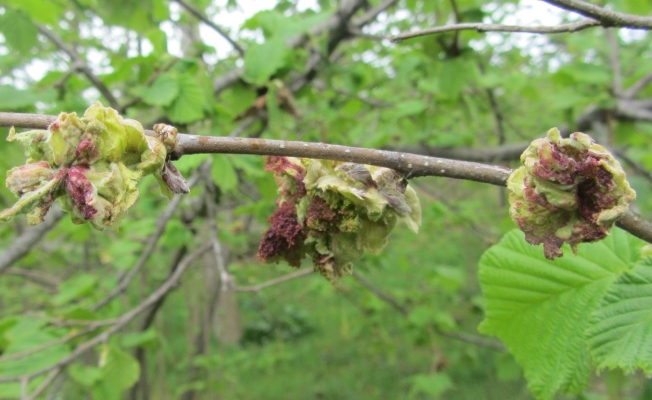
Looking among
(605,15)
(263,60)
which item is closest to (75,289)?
(263,60)

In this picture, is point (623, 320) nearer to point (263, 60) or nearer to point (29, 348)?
point (263, 60)

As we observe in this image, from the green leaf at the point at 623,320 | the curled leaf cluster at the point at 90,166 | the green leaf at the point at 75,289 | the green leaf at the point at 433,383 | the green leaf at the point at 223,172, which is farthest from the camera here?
the green leaf at the point at 433,383

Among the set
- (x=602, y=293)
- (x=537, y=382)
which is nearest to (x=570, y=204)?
(x=602, y=293)

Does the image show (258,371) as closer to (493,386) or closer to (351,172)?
(493,386)

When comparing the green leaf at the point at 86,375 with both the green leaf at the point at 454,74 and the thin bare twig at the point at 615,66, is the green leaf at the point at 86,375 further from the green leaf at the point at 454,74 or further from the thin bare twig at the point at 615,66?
the thin bare twig at the point at 615,66

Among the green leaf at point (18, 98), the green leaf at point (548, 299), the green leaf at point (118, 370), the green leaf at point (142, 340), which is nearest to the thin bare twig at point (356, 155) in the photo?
the green leaf at point (548, 299)

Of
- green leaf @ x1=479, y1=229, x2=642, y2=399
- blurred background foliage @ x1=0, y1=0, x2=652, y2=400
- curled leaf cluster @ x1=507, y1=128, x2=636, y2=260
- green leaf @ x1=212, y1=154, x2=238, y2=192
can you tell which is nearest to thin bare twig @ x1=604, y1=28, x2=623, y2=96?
blurred background foliage @ x1=0, y1=0, x2=652, y2=400
